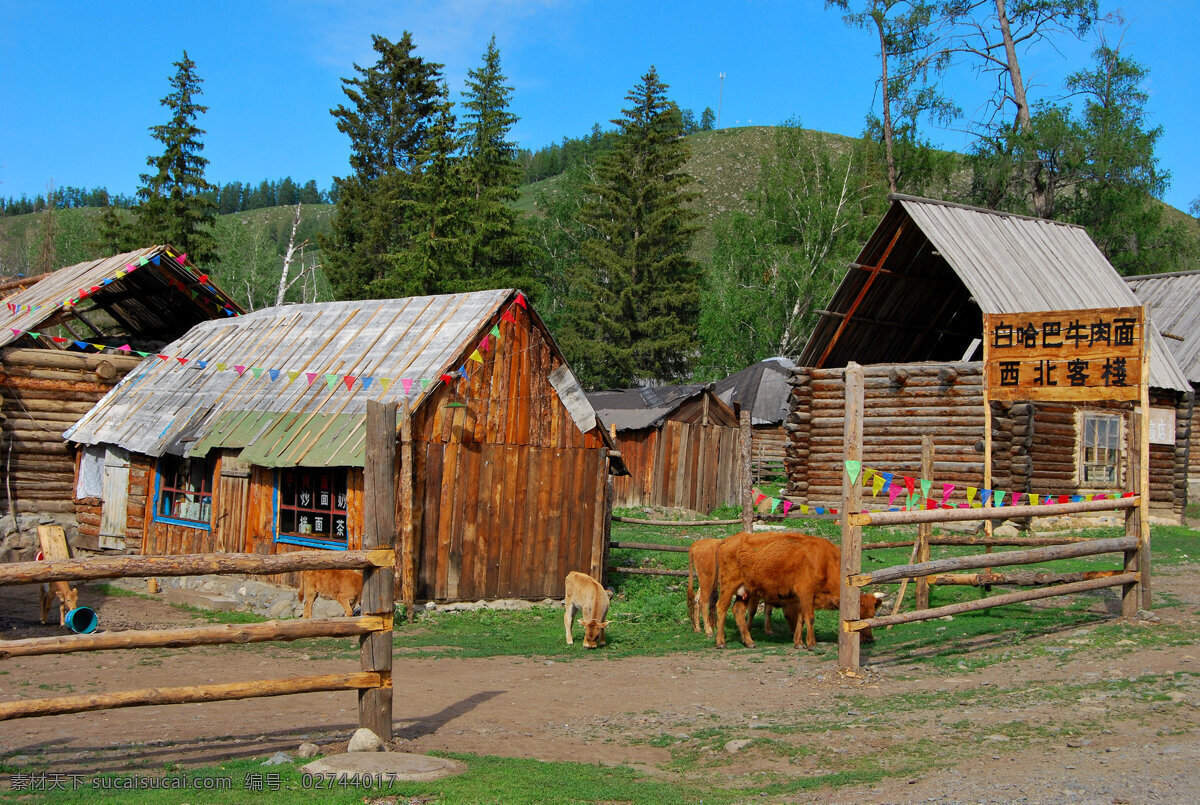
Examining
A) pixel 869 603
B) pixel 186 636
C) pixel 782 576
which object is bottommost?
pixel 869 603

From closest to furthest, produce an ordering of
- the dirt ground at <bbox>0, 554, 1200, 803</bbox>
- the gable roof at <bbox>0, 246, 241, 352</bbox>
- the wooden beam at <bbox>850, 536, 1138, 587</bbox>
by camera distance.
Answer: the dirt ground at <bbox>0, 554, 1200, 803</bbox>, the wooden beam at <bbox>850, 536, 1138, 587</bbox>, the gable roof at <bbox>0, 246, 241, 352</bbox>

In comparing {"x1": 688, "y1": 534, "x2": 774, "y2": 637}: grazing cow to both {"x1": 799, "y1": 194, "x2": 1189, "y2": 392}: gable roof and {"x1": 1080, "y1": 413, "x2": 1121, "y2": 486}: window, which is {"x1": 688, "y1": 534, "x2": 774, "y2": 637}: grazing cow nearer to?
{"x1": 799, "y1": 194, "x2": 1189, "y2": 392}: gable roof

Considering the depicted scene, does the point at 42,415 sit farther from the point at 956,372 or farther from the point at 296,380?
the point at 956,372

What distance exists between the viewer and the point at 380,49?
148 ft

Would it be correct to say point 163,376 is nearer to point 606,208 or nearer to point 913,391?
point 913,391

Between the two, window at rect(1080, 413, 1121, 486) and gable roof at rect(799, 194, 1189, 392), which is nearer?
gable roof at rect(799, 194, 1189, 392)

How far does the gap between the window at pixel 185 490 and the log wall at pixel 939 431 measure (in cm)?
1480

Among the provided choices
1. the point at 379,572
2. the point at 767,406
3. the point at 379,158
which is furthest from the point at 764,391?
the point at 379,572

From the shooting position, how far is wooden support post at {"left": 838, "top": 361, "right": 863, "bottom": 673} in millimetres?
10219

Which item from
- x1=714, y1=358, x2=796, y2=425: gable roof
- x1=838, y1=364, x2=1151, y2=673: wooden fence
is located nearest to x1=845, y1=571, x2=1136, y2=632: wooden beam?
x1=838, y1=364, x2=1151, y2=673: wooden fence

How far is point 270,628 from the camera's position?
7.38 m

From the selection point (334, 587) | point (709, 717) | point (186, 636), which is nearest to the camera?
point (186, 636)

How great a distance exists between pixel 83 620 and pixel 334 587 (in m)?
3.41

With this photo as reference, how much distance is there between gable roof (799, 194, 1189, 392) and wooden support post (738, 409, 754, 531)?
8.12 m
